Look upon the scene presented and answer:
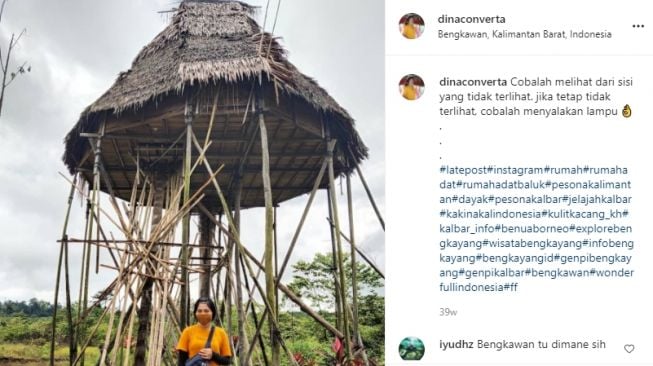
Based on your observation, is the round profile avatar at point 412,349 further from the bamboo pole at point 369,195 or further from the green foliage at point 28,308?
the green foliage at point 28,308

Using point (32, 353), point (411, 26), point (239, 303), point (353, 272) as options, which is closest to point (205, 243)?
point (239, 303)

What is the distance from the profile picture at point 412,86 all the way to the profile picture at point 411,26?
26 centimetres

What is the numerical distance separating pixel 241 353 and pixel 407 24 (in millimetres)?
6043

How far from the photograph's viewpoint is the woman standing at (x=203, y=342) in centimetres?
417

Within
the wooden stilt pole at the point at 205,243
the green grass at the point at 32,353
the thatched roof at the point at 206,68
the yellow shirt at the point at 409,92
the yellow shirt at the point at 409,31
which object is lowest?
the green grass at the point at 32,353

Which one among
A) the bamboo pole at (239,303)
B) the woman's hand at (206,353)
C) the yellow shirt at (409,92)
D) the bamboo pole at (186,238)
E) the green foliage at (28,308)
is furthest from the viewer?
the green foliage at (28,308)

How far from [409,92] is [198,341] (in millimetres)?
2122

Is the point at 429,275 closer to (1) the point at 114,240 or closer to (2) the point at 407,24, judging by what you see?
(2) the point at 407,24

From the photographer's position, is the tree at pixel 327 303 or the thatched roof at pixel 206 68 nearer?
the thatched roof at pixel 206 68

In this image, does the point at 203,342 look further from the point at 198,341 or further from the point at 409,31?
the point at 409,31

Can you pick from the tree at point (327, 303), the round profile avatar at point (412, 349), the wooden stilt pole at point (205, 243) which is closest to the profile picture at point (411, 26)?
the round profile avatar at point (412, 349)

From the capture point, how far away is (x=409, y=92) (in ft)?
12.7

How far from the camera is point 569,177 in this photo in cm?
367

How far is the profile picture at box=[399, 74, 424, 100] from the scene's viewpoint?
Result: 12.8 feet
